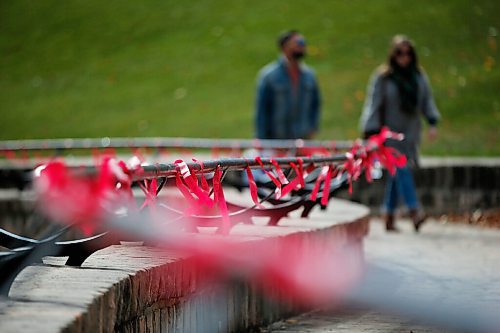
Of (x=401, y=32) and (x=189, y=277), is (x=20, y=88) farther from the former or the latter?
(x=189, y=277)

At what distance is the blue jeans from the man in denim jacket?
109cm

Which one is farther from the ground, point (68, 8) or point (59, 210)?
point (68, 8)

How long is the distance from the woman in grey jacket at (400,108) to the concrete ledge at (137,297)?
535 cm

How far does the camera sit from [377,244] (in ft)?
37.5

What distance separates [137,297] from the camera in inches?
192

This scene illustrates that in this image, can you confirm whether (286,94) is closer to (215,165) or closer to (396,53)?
(396,53)

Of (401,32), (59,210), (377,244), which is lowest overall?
(377,244)

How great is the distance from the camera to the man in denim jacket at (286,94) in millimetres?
13008

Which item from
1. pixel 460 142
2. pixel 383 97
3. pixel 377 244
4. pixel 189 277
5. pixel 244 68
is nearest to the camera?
pixel 189 277

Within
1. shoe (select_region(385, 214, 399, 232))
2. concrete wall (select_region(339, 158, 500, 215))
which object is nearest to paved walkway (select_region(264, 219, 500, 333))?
shoe (select_region(385, 214, 399, 232))

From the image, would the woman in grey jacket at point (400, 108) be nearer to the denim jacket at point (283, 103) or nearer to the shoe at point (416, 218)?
the shoe at point (416, 218)

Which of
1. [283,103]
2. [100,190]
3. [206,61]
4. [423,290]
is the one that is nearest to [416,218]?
[283,103]

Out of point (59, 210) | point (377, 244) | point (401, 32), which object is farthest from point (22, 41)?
point (59, 210)

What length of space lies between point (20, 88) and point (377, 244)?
87.8ft
